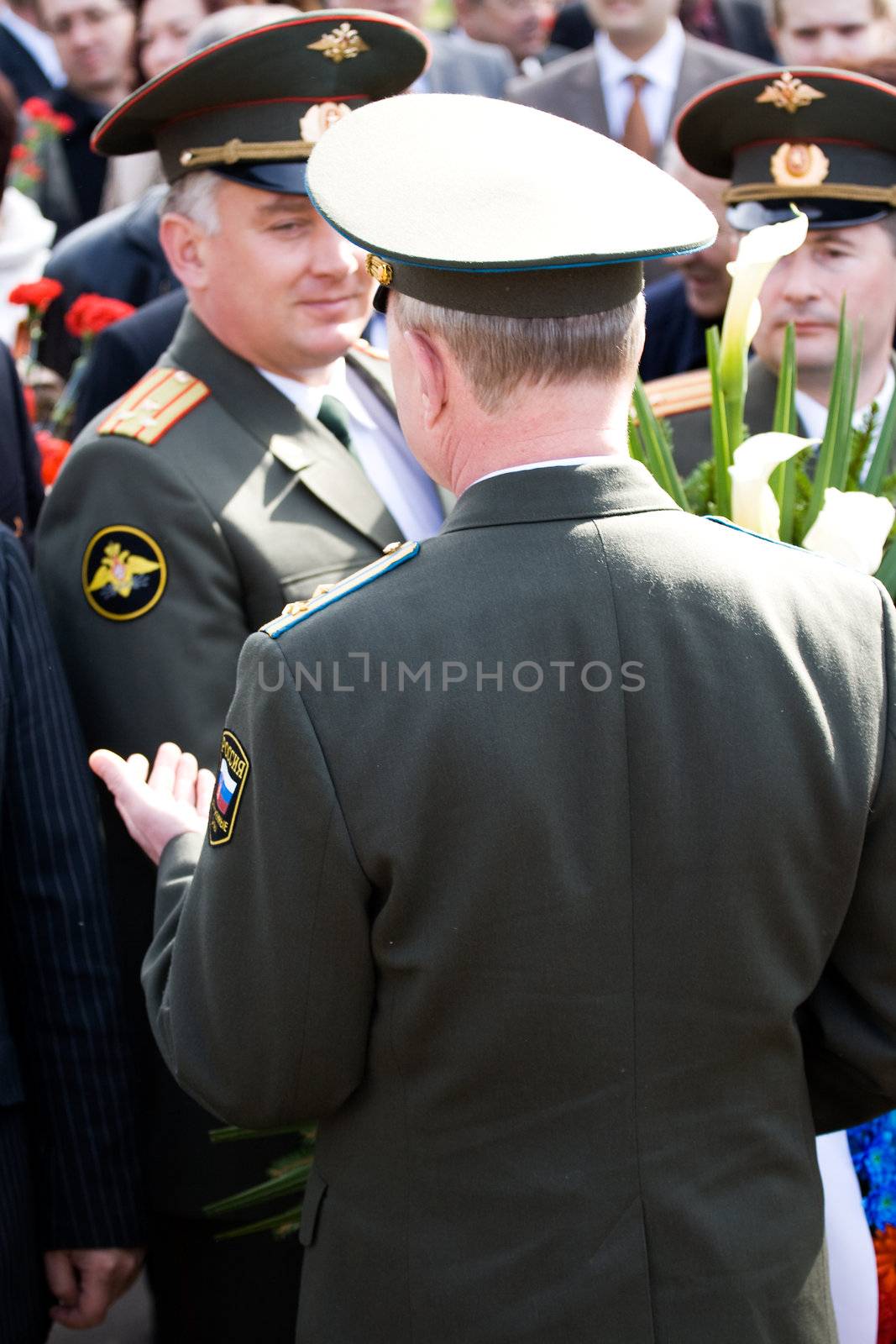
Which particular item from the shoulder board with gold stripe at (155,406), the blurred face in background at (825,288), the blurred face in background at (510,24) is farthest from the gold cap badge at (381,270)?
the blurred face in background at (510,24)

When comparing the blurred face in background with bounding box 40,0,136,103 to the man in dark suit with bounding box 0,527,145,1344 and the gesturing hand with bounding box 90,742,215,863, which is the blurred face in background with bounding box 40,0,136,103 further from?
the gesturing hand with bounding box 90,742,215,863

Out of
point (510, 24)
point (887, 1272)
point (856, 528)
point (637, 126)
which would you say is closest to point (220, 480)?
point (856, 528)

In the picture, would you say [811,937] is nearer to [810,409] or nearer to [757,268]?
[757,268]

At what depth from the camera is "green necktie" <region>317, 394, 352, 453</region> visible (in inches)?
99.9

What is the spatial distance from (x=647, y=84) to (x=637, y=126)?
0.49 ft

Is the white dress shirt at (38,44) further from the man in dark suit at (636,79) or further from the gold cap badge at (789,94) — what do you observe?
the gold cap badge at (789,94)

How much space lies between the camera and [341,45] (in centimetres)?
245

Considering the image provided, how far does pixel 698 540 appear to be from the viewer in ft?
4.71

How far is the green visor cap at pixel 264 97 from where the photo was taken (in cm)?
237

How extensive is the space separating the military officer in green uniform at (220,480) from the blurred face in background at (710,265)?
113 cm

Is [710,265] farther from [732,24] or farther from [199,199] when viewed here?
[732,24]

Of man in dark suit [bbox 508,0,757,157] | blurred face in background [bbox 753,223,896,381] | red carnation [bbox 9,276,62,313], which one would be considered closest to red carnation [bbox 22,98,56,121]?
man in dark suit [bbox 508,0,757,157]

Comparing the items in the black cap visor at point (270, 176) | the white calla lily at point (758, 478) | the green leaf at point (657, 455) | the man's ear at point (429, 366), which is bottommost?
the green leaf at point (657, 455)

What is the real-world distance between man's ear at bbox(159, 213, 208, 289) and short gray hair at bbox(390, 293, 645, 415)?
3.97 feet
